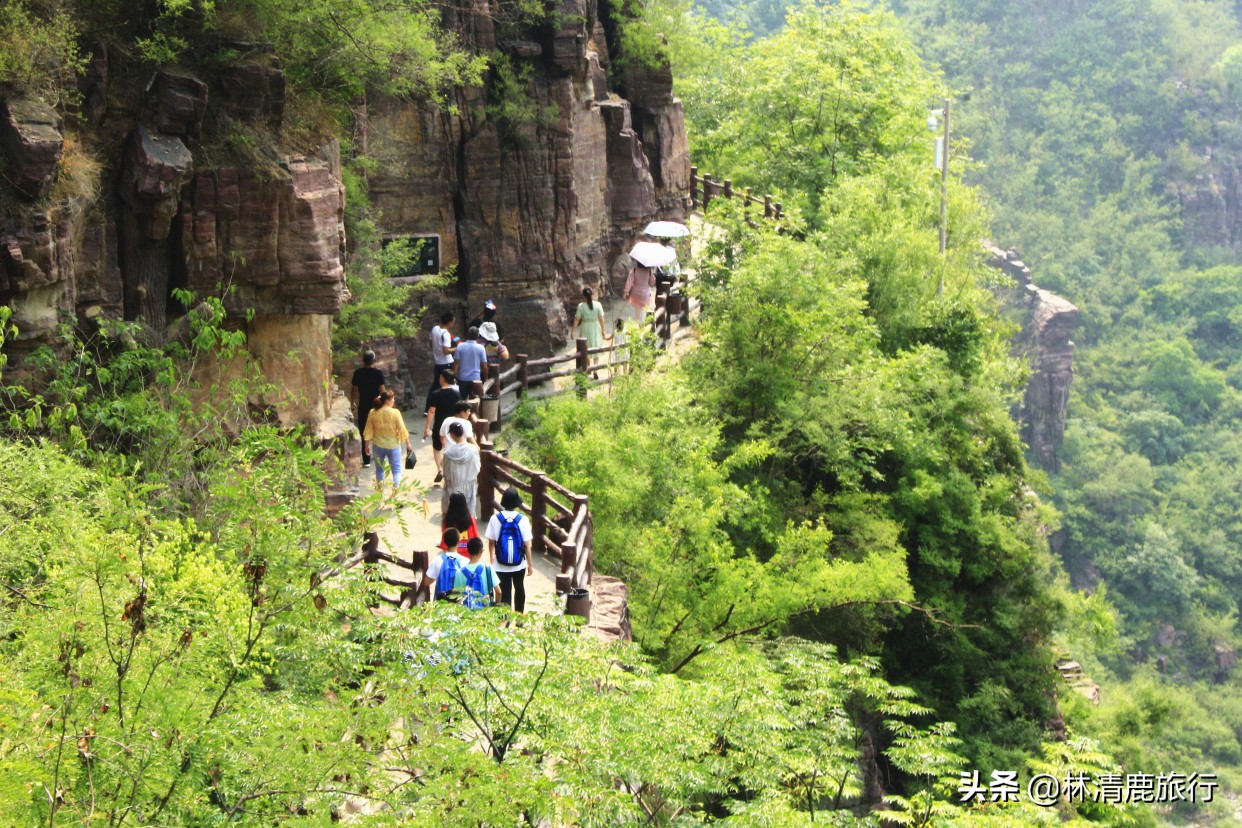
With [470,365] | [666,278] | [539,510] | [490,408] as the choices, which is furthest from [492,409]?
[666,278]

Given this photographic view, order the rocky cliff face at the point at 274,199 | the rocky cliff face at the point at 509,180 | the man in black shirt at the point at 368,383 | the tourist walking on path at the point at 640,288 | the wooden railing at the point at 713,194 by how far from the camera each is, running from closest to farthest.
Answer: the rocky cliff face at the point at 274,199 < the man in black shirt at the point at 368,383 < the rocky cliff face at the point at 509,180 < the tourist walking on path at the point at 640,288 < the wooden railing at the point at 713,194

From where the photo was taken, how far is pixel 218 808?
24.5 ft

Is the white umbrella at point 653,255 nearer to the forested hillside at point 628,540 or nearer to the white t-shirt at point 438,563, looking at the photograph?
the forested hillside at point 628,540

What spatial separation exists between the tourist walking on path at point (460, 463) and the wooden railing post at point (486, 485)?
3.47ft

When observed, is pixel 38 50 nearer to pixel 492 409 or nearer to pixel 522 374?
pixel 492 409

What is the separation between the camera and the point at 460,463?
46.9ft

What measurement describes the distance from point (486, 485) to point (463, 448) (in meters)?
1.43

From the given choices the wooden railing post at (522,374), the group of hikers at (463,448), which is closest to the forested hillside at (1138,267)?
the wooden railing post at (522,374)

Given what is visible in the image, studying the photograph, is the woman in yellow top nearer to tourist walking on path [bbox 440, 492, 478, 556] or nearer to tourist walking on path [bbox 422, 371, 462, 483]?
tourist walking on path [bbox 422, 371, 462, 483]

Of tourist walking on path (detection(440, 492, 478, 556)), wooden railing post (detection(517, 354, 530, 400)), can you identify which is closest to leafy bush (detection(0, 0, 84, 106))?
tourist walking on path (detection(440, 492, 478, 556))

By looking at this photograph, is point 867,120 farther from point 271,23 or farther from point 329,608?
point 329,608

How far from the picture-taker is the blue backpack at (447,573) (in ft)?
35.2

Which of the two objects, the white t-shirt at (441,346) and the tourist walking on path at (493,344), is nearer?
the white t-shirt at (441,346)

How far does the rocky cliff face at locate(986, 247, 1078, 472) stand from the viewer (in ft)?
261
